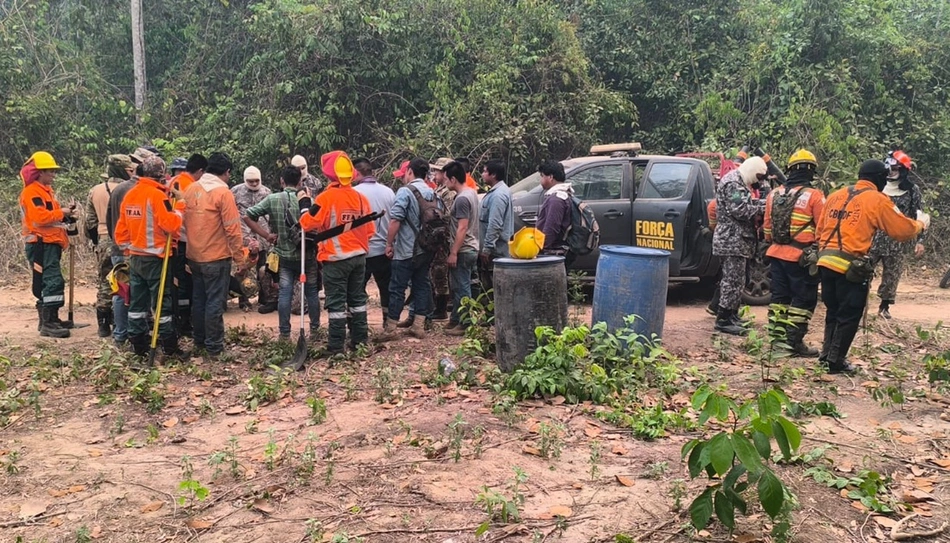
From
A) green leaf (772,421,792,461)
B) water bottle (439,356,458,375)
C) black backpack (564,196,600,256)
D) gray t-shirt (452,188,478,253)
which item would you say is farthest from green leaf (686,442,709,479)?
gray t-shirt (452,188,478,253)

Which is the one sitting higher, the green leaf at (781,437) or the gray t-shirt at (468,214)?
the gray t-shirt at (468,214)

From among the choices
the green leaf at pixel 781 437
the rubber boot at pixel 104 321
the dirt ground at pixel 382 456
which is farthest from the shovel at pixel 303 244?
the green leaf at pixel 781 437

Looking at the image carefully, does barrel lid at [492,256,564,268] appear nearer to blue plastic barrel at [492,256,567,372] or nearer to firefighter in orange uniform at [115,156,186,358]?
blue plastic barrel at [492,256,567,372]

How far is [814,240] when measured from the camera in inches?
253

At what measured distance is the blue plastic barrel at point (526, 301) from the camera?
552cm

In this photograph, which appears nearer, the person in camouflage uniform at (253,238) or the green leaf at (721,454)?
the green leaf at (721,454)

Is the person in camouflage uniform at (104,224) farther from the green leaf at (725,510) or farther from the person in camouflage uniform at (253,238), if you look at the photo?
the green leaf at (725,510)

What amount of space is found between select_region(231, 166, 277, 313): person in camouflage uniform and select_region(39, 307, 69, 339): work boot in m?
1.92

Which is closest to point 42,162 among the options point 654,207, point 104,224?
point 104,224

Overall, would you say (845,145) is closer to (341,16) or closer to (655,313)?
(655,313)

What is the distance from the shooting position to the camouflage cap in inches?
233

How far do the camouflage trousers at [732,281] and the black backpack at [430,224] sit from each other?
9.45 ft

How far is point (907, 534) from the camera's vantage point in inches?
128

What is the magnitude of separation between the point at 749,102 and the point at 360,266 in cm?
970
